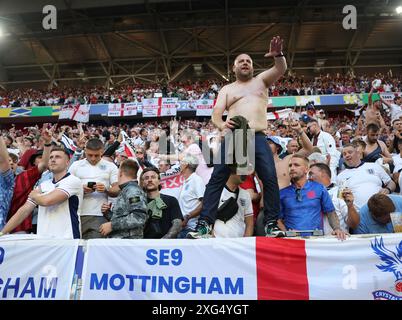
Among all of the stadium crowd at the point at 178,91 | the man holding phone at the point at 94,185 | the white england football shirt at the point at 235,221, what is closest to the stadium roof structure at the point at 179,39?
the stadium crowd at the point at 178,91

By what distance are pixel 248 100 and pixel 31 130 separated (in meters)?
7.49

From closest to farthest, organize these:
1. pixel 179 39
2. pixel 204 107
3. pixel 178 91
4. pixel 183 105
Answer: pixel 204 107
pixel 183 105
pixel 178 91
pixel 179 39

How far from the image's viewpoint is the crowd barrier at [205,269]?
276 centimetres

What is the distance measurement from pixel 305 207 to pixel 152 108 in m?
16.9

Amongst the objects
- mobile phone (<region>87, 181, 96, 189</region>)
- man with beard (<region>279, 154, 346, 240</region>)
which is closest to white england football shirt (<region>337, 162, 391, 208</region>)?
man with beard (<region>279, 154, 346, 240</region>)

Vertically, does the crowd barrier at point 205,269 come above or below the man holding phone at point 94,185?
below

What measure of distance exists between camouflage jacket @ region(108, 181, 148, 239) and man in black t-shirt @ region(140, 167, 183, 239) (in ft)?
0.60

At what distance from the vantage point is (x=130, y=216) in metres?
3.22

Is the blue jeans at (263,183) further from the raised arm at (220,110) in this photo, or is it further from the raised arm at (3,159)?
the raised arm at (3,159)

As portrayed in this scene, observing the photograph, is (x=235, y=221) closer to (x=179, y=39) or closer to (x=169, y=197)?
(x=169, y=197)

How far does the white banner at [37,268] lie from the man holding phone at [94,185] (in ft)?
2.64

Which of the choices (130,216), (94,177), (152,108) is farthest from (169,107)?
(130,216)

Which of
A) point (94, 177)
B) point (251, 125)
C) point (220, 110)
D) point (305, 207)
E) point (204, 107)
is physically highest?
point (204, 107)
